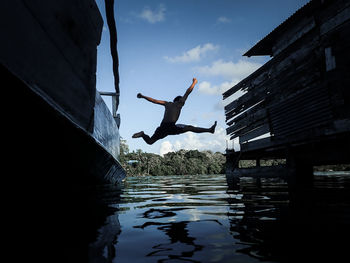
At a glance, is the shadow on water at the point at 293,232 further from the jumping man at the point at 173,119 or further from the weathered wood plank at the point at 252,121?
the weathered wood plank at the point at 252,121

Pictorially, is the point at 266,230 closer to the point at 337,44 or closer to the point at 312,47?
the point at 337,44

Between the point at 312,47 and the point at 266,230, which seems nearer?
the point at 266,230

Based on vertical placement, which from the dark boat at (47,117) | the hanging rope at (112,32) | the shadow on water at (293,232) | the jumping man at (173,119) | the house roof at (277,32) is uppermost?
the house roof at (277,32)

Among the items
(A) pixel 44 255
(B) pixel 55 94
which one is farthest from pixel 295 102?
(A) pixel 44 255

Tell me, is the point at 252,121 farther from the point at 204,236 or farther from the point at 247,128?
the point at 204,236

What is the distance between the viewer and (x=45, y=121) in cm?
195

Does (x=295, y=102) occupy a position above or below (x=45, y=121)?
above

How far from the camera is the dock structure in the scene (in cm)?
554

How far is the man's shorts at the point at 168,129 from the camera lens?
21.3ft

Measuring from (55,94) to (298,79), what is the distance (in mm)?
6911

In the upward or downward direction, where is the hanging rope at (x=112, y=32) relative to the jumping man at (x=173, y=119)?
upward

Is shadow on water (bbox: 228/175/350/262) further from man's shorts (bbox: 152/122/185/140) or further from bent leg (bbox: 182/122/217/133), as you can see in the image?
bent leg (bbox: 182/122/217/133)

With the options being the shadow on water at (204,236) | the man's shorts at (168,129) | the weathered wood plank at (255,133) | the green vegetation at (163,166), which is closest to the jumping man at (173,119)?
the man's shorts at (168,129)

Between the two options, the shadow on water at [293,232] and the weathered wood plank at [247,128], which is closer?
the shadow on water at [293,232]
